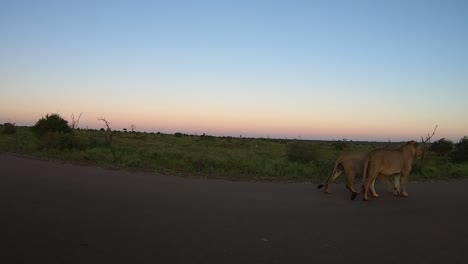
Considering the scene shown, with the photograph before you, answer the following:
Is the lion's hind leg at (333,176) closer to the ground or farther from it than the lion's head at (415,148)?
closer to the ground

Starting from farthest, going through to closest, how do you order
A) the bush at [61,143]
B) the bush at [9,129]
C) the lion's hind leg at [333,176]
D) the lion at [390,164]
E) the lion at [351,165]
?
the bush at [9,129]
the bush at [61,143]
the lion's hind leg at [333,176]
the lion at [351,165]
the lion at [390,164]

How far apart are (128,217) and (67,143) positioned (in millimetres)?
21800

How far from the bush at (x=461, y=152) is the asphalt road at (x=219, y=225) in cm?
2788

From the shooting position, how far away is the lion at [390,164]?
11.5 m

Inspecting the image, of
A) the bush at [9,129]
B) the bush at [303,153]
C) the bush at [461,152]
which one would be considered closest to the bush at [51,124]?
the bush at [9,129]

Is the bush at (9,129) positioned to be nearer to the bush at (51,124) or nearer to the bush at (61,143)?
the bush at (51,124)

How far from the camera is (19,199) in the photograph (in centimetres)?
993

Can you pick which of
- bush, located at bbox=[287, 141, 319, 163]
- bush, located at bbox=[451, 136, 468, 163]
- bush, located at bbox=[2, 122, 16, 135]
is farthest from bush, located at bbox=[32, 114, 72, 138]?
bush, located at bbox=[451, 136, 468, 163]

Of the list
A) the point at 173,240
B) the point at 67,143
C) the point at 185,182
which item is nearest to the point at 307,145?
the point at 67,143

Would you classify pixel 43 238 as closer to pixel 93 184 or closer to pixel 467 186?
pixel 93 184

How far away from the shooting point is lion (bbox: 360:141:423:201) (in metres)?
11.5

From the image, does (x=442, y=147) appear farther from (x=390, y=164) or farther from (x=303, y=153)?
(x=390, y=164)

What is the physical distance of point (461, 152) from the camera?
3909cm

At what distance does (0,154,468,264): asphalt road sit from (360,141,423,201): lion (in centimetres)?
50
